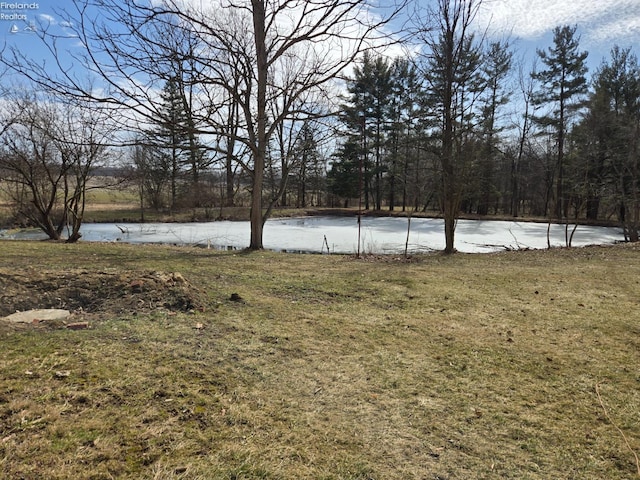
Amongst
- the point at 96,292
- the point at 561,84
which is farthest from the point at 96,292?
the point at 561,84

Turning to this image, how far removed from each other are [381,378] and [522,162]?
2699cm

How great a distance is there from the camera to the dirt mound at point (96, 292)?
9.43ft

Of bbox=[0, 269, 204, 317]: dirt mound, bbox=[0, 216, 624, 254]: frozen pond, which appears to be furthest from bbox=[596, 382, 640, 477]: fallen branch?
bbox=[0, 216, 624, 254]: frozen pond

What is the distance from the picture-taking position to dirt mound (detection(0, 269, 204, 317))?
2874mm

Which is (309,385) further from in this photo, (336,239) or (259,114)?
(336,239)

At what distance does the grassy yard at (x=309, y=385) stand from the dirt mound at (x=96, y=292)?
0.02m

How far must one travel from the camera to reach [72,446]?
1.40 metres

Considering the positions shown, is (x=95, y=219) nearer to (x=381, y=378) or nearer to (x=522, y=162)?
(x=381, y=378)

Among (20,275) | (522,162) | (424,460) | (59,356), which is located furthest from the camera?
(522,162)

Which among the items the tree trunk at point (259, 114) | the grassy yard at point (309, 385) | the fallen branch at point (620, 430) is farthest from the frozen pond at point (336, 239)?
the fallen branch at point (620, 430)

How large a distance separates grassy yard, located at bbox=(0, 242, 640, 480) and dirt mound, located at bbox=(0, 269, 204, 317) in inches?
0.7

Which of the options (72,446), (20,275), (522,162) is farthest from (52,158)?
(522,162)

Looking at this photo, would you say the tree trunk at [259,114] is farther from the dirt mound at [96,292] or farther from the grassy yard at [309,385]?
the dirt mound at [96,292]

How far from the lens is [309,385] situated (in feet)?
7.06
